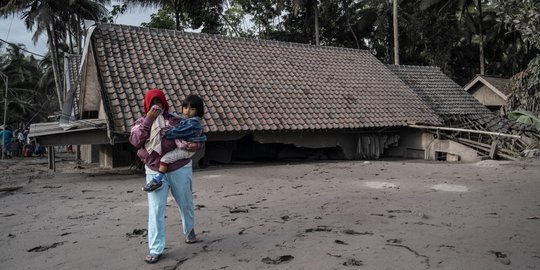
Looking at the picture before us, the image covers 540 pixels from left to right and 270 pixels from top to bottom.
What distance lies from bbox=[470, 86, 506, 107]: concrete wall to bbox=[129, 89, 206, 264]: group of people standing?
71.5ft

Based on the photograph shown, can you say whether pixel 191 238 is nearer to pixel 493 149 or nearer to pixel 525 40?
pixel 493 149

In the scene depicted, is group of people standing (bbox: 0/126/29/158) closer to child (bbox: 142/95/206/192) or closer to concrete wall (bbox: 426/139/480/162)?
concrete wall (bbox: 426/139/480/162)

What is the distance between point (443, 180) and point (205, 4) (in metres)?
19.8

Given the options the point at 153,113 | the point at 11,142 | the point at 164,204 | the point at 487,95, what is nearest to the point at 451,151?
the point at 164,204

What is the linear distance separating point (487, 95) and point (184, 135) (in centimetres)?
2303

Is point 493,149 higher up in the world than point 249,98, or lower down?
lower down

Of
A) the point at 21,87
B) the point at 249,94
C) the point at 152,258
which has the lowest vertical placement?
the point at 152,258

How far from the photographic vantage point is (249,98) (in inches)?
467

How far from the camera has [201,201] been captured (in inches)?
265

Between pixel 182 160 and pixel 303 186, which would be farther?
pixel 303 186

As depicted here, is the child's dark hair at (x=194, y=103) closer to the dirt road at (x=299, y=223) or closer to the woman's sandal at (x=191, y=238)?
the woman's sandal at (x=191, y=238)

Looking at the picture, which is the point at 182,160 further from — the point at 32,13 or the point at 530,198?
the point at 32,13

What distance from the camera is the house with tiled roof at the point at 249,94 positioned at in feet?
35.0

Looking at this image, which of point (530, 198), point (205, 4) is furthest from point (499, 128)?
point (205, 4)
